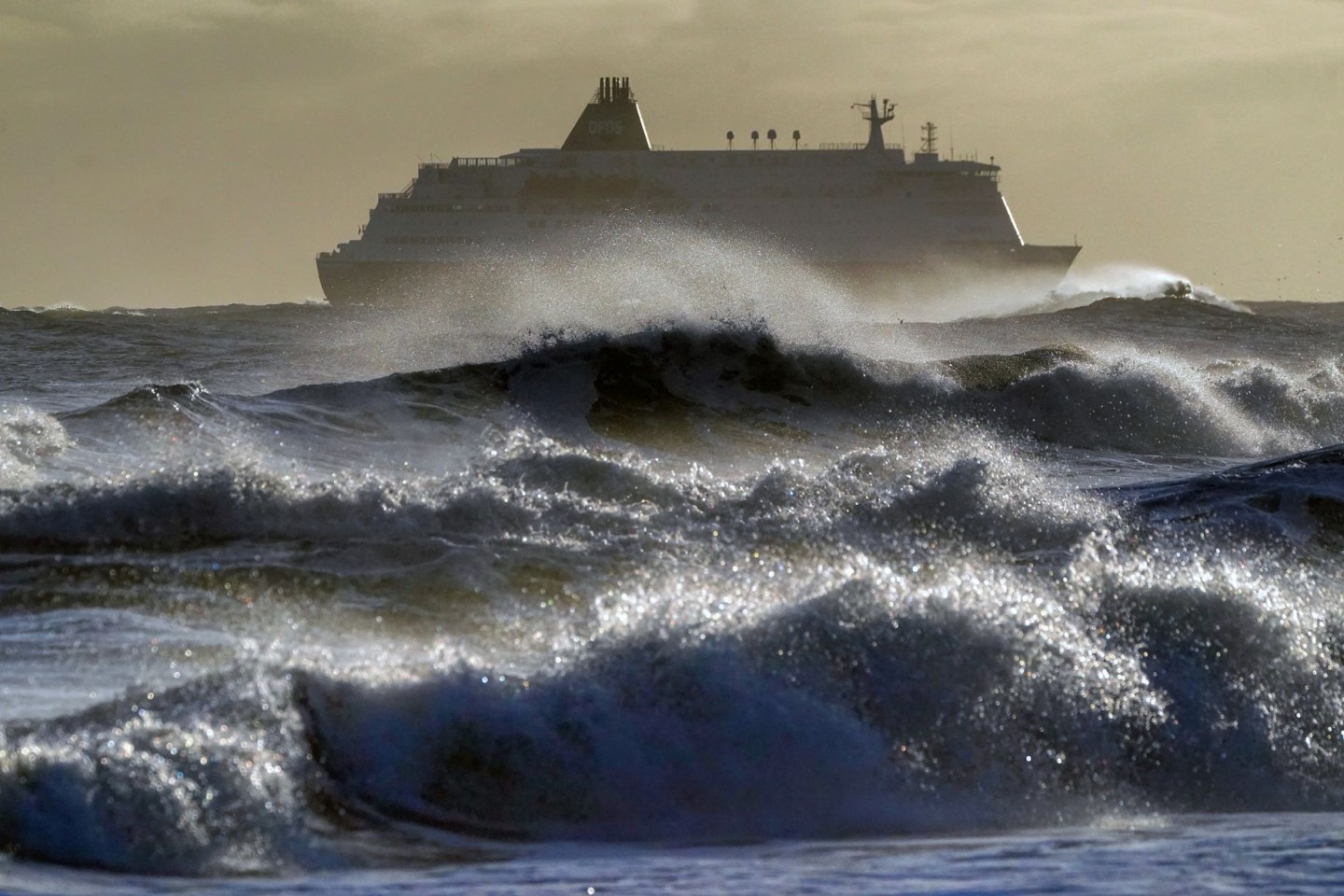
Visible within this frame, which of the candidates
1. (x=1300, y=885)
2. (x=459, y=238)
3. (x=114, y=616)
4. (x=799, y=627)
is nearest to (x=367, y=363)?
(x=114, y=616)

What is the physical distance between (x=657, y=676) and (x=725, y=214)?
5541 centimetres

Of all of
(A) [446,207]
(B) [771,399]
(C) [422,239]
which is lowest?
(B) [771,399]

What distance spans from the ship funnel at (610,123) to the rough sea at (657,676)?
54.1 meters

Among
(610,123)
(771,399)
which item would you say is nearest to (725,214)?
(610,123)

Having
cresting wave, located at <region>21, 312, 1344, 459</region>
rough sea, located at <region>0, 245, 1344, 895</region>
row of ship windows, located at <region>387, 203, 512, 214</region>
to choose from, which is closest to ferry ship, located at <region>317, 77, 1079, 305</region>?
row of ship windows, located at <region>387, 203, 512, 214</region>

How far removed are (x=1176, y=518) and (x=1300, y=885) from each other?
549 centimetres

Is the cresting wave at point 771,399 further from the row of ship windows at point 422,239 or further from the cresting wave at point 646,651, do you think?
the row of ship windows at point 422,239

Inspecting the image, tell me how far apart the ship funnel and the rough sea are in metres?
54.1

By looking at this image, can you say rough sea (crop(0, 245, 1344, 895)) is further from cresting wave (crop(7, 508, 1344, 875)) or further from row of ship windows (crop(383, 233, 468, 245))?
row of ship windows (crop(383, 233, 468, 245))

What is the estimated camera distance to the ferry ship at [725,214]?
59219 millimetres

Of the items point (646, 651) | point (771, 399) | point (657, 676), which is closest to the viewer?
point (657, 676)

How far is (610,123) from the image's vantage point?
214 ft

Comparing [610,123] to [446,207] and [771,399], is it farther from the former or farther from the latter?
[771,399]

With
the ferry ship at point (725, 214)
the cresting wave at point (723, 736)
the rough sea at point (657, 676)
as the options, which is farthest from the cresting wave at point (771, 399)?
the ferry ship at point (725, 214)
